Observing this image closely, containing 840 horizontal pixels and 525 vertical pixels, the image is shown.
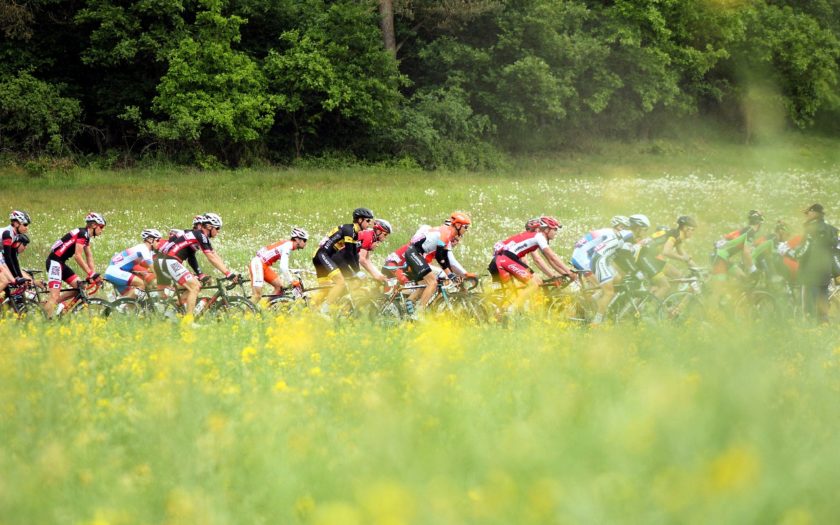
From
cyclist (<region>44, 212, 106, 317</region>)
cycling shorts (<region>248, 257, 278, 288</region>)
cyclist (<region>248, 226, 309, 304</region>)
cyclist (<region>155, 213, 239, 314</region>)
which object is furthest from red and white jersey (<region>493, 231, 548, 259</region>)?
cyclist (<region>44, 212, 106, 317</region>)

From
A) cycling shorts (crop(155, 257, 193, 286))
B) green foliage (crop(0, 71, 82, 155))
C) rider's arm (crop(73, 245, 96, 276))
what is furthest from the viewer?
green foliage (crop(0, 71, 82, 155))

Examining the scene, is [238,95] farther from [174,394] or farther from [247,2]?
[174,394]

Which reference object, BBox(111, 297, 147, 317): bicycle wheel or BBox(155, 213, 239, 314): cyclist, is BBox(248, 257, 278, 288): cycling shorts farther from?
BBox(111, 297, 147, 317): bicycle wheel

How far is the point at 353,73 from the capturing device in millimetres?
49344

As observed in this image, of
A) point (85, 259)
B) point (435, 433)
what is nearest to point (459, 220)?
Result: point (85, 259)

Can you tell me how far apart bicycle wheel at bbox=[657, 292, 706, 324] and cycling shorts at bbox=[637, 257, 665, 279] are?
571mm

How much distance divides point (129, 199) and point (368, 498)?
33096mm

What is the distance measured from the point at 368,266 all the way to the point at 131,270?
3.83 meters

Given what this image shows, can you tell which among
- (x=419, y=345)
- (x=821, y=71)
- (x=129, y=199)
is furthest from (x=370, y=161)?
(x=419, y=345)

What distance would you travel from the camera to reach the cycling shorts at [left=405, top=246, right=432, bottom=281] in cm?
1494

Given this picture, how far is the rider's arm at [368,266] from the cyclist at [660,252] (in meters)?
3.82

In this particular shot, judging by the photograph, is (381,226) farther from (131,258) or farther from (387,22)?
(387,22)

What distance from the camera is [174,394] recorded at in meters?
6.84

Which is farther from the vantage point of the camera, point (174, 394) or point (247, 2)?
point (247, 2)
